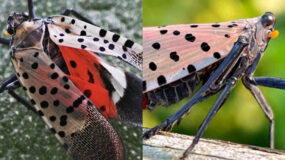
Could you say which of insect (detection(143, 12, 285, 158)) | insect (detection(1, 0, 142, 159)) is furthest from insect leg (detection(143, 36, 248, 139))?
insect (detection(1, 0, 142, 159))

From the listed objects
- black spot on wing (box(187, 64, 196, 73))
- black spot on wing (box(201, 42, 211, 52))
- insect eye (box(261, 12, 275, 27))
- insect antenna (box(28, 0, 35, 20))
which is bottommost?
black spot on wing (box(187, 64, 196, 73))

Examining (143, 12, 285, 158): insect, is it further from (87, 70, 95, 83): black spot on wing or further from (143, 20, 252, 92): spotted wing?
(87, 70, 95, 83): black spot on wing

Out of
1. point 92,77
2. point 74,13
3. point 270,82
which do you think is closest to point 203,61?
point 270,82

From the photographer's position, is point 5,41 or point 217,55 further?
point 5,41

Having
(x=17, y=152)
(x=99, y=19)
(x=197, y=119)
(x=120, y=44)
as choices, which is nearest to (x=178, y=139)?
(x=197, y=119)

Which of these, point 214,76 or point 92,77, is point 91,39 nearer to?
point 92,77

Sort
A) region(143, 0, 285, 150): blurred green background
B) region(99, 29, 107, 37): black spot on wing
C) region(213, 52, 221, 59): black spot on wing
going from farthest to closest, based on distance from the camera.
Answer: region(99, 29, 107, 37): black spot on wing < region(143, 0, 285, 150): blurred green background < region(213, 52, 221, 59): black spot on wing

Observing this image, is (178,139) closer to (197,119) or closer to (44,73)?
(197,119)

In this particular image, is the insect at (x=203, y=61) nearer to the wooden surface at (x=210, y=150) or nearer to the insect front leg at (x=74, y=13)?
the wooden surface at (x=210, y=150)

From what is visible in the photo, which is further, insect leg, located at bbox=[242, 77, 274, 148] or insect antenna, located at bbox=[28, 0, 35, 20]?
insect antenna, located at bbox=[28, 0, 35, 20]
